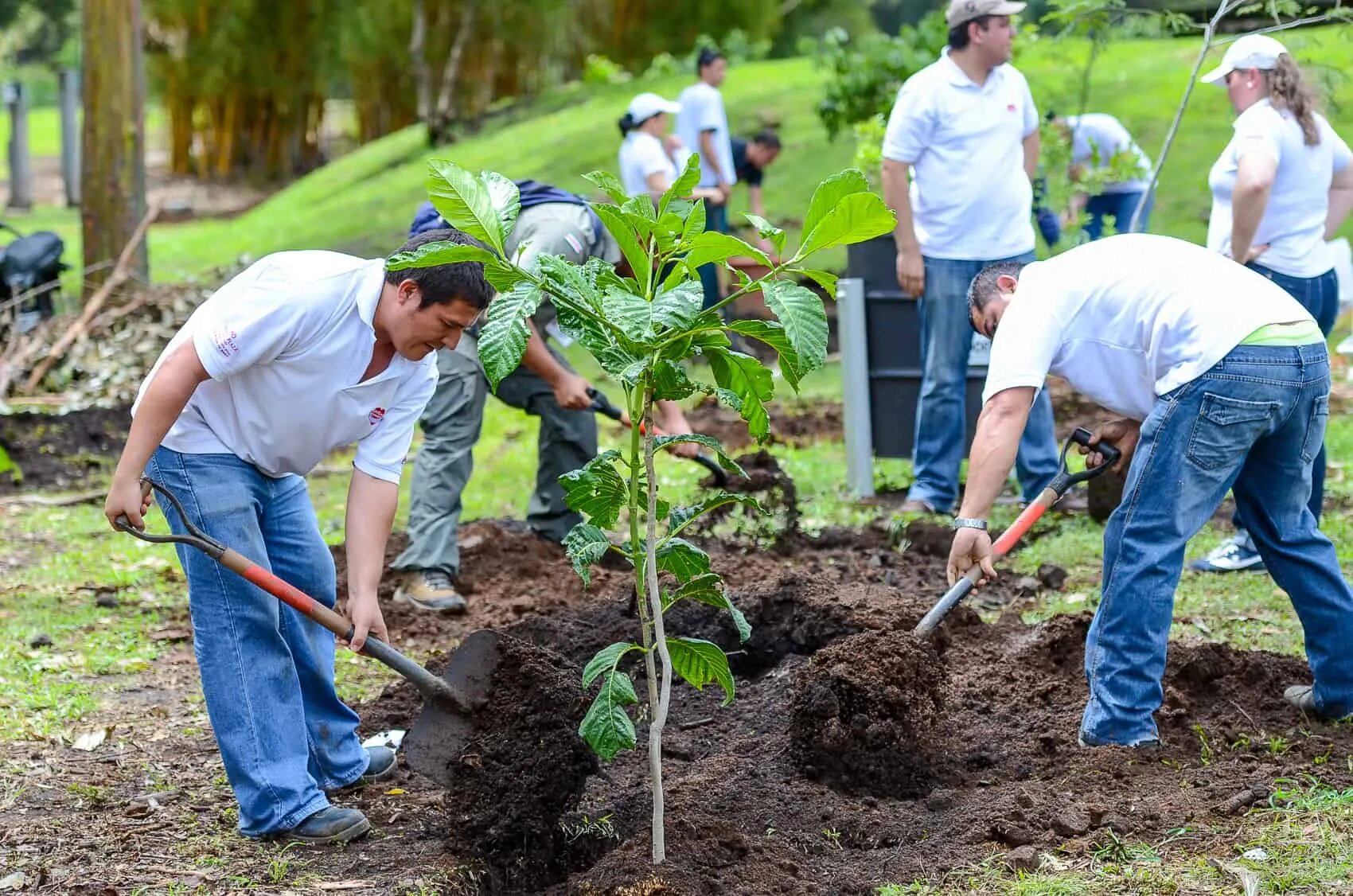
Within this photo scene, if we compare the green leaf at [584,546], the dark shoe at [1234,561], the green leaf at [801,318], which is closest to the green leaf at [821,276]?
the green leaf at [801,318]

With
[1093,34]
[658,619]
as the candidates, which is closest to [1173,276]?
[658,619]

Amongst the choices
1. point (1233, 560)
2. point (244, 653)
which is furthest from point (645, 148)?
point (244, 653)

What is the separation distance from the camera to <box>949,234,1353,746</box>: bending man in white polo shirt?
147 inches

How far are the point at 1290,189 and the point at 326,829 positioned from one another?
4.30 metres

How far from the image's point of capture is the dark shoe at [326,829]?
3.71m

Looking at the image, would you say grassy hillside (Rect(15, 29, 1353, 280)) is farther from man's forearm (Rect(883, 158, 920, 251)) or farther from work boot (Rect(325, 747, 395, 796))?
work boot (Rect(325, 747, 395, 796))

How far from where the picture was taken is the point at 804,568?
5.89 m

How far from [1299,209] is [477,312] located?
12.0 ft

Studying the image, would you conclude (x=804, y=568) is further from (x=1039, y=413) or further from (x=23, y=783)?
(x=23, y=783)

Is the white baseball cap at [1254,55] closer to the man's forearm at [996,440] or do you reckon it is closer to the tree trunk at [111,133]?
the man's forearm at [996,440]

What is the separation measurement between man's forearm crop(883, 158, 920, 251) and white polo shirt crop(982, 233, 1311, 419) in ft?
8.48

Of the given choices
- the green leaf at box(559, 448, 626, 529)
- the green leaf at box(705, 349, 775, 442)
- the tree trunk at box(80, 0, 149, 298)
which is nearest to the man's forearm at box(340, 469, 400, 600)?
the green leaf at box(559, 448, 626, 529)

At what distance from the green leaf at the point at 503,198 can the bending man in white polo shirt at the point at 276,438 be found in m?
0.47

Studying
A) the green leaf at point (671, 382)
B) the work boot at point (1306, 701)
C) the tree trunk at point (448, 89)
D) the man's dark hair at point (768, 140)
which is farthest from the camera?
the tree trunk at point (448, 89)
